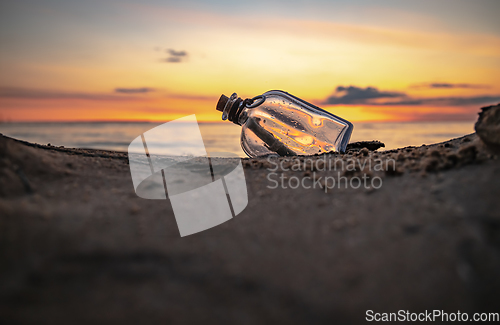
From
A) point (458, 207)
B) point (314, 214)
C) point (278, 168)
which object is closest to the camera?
point (458, 207)

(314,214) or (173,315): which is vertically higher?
(314,214)

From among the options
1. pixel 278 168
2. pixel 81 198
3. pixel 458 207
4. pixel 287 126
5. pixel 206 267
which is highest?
pixel 287 126

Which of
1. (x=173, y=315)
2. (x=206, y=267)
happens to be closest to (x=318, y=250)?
(x=206, y=267)

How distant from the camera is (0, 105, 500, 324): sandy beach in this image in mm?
866

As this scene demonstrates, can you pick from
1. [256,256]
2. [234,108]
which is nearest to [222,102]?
[234,108]

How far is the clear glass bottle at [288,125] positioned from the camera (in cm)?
256

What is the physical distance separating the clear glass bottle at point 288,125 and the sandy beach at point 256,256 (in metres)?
1.21

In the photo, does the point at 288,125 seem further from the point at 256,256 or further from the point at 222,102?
the point at 256,256

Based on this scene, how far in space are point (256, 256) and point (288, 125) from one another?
1.70m

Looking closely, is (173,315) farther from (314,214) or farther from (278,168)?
(278,168)

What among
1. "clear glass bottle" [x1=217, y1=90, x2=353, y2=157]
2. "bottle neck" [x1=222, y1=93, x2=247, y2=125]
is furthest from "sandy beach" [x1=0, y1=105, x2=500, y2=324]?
"bottle neck" [x1=222, y1=93, x2=247, y2=125]

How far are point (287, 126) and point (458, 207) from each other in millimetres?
1590

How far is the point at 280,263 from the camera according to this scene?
996mm

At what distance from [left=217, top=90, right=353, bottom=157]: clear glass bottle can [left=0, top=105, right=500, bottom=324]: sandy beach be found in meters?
1.21
